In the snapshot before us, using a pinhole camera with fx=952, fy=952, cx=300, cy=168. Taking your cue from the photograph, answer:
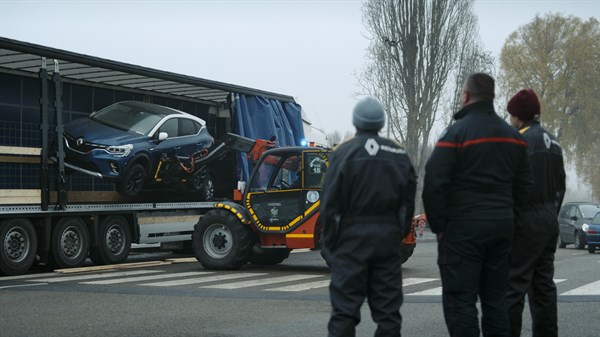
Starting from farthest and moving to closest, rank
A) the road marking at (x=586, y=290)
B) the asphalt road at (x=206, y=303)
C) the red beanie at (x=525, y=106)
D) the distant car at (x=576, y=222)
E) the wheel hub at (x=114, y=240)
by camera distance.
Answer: the distant car at (x=576, y=222), the wheel hub at (x=114, y=240), the road marking at (x=586, y=290), the asphalt road at (x=206, y=303), the red beanie at (x=525, y=106)

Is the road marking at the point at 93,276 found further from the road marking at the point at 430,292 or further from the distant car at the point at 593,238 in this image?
the distant car at the point at 593,238

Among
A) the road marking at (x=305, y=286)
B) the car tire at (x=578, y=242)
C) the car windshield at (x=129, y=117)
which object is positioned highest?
the car windshield at (x=129, y=117)

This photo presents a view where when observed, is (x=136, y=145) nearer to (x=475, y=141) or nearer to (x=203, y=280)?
(x=203, y=280)

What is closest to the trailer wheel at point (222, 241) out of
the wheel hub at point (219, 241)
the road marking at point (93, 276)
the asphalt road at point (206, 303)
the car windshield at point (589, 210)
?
the wheel hub at point (219, 241)

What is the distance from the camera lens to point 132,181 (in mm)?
17703

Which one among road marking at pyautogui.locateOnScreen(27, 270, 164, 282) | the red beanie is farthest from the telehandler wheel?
the red beanie

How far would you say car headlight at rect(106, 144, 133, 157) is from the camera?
16.9 meters

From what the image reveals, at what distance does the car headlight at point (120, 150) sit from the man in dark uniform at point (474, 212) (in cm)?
1137

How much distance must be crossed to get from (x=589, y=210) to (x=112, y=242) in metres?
19.5

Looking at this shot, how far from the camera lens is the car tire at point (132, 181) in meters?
17.5

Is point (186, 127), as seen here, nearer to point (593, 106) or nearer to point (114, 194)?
point (114, 194)

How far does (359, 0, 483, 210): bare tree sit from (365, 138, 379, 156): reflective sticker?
41.8 metres

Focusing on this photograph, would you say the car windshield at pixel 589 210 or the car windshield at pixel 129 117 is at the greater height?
the car windshield at pixel 129 117

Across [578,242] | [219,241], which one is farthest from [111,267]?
[578,242]
